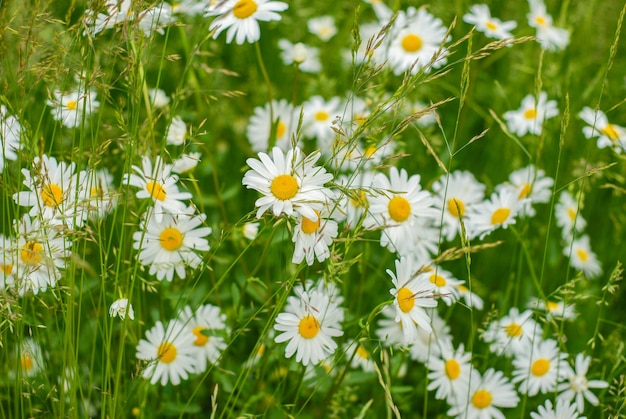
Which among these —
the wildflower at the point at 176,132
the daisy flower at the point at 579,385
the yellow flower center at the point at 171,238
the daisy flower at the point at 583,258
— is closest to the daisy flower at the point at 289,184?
the yellow flower center at the point at 171,238

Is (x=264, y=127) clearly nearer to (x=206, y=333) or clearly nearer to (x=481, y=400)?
(x=206, y=333)

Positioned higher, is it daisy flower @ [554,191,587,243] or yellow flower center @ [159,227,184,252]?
daisy flower @ [554,191,587,243]

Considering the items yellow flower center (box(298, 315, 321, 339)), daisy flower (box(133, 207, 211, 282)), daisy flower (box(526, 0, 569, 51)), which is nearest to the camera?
yellow flower center (box(298, 315, 321, 339))

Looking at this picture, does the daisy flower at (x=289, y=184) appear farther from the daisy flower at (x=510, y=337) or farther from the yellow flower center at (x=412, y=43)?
the yellow flower center at (x=412, y=43)

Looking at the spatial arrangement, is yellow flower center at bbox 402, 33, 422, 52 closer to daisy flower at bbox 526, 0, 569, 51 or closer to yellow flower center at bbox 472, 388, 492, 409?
daisy flower at bbox 526, 0, 569, 51

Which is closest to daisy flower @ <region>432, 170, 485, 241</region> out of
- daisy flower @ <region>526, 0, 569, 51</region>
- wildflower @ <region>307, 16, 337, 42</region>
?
daisy flower @ <region>526, 0, 569, 51</region>

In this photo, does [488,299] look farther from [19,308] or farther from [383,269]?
[19,308]
